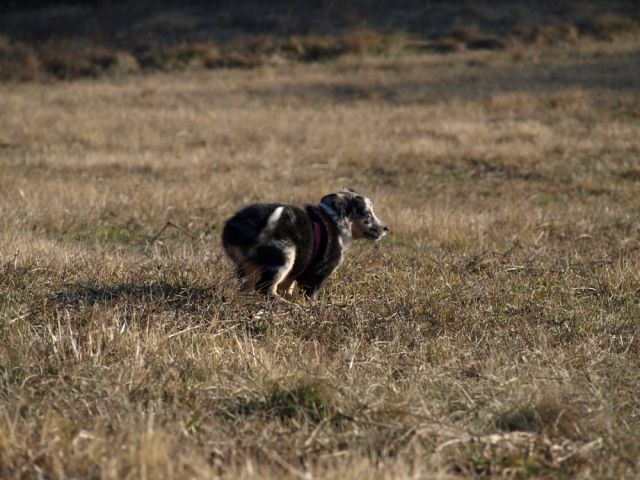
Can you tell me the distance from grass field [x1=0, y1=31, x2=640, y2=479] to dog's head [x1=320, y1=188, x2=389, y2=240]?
0.37m

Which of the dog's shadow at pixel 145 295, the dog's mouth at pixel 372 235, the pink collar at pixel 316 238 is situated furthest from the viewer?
the dog's mouth at pixel 372 235

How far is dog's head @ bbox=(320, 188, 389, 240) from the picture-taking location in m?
7.13

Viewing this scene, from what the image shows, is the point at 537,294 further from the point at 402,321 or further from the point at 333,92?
the point at 333,92

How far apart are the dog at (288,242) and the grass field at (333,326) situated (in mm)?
224

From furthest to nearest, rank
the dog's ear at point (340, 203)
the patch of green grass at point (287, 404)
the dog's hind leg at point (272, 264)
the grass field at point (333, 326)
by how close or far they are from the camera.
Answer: the dog's ear at point (340, 203) < the dog's hind leg at point (272, 264) < the patch of green grass at point (287, 404) < the grass field at point (333, 326)

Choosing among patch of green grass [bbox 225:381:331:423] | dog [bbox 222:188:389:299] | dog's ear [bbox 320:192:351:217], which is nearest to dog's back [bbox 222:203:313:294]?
dog [bbox 222:188:389:299]

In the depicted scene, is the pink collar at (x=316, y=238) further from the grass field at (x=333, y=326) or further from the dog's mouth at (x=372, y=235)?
the dog's mouth at (x=372, y=235)

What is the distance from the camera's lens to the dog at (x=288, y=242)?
240 inches

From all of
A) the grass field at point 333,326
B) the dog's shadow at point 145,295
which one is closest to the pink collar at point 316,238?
the grass field at point 333,326

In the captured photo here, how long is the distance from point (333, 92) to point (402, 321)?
19922 mm

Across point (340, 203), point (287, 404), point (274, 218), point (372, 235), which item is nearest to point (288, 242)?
point (274, 218)

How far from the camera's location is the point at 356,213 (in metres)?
7.16

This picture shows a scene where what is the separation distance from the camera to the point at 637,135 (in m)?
16.9

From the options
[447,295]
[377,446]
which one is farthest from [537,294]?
[377,446]
